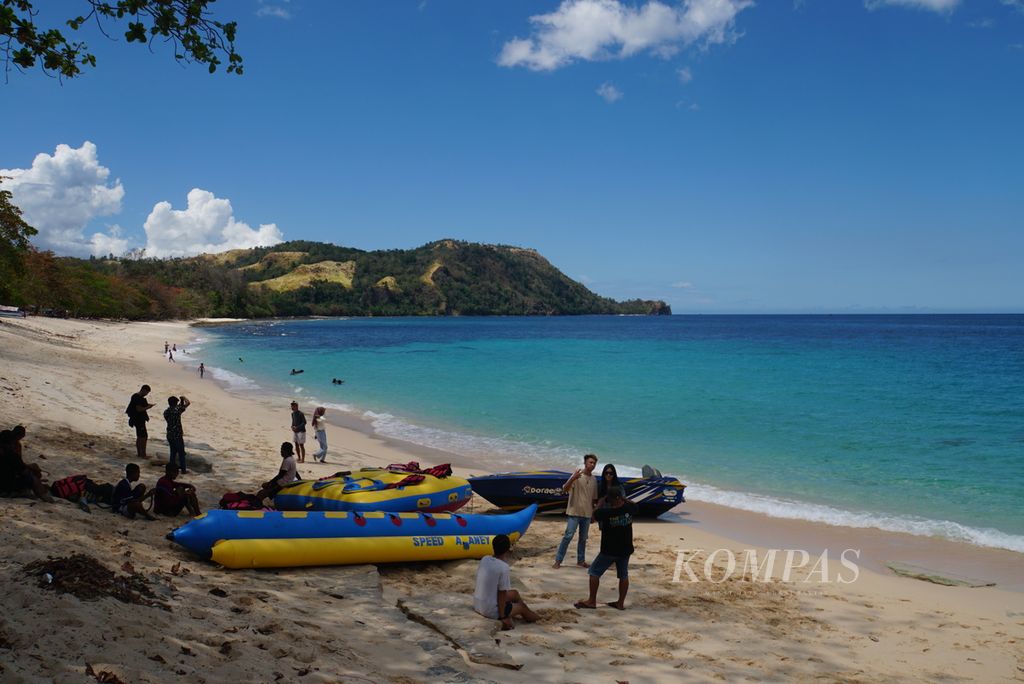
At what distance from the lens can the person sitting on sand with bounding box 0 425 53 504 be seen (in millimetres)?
6715

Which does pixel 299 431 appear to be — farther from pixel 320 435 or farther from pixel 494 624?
pixel 494 624

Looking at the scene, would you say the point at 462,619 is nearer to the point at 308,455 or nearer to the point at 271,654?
the point at 271,654

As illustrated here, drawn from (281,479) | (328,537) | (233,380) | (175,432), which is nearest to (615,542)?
(328,537)

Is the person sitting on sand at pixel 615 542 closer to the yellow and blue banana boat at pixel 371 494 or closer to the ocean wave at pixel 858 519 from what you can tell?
the yellow and blue banana boat at pixel 371 494

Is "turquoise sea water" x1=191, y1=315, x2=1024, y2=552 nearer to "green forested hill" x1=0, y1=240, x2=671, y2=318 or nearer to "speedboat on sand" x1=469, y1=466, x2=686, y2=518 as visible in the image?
"speedboat on sand" x1=469, y1=466, x2=686, y2=518

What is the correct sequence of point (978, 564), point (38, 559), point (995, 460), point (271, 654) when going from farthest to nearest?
point (995, 460) < point (978, 564) < point (38, 559) < point (271, 654)

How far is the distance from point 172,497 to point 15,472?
1637 millimetres

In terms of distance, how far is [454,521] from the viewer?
8.24 m

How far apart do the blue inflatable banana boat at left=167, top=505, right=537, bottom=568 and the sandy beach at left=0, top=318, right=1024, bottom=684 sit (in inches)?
7.0

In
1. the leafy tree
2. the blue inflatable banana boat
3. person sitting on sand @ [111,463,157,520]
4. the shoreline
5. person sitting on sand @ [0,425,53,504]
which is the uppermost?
the leafy tree

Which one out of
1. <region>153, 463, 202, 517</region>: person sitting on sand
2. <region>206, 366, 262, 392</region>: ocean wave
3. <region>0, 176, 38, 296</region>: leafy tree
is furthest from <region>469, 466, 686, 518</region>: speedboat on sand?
<region>0, 176, 38, 296</region>: leafy tree

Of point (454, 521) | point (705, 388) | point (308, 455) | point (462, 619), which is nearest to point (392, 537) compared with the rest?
point (454, 521)

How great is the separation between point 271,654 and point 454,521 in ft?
12.2

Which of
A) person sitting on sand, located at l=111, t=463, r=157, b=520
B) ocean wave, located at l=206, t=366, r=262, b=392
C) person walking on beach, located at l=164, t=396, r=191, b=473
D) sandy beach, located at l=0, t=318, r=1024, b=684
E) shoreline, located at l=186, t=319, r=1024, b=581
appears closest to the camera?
sandy beach, located at l=0, t=318, r=1024, b=684
